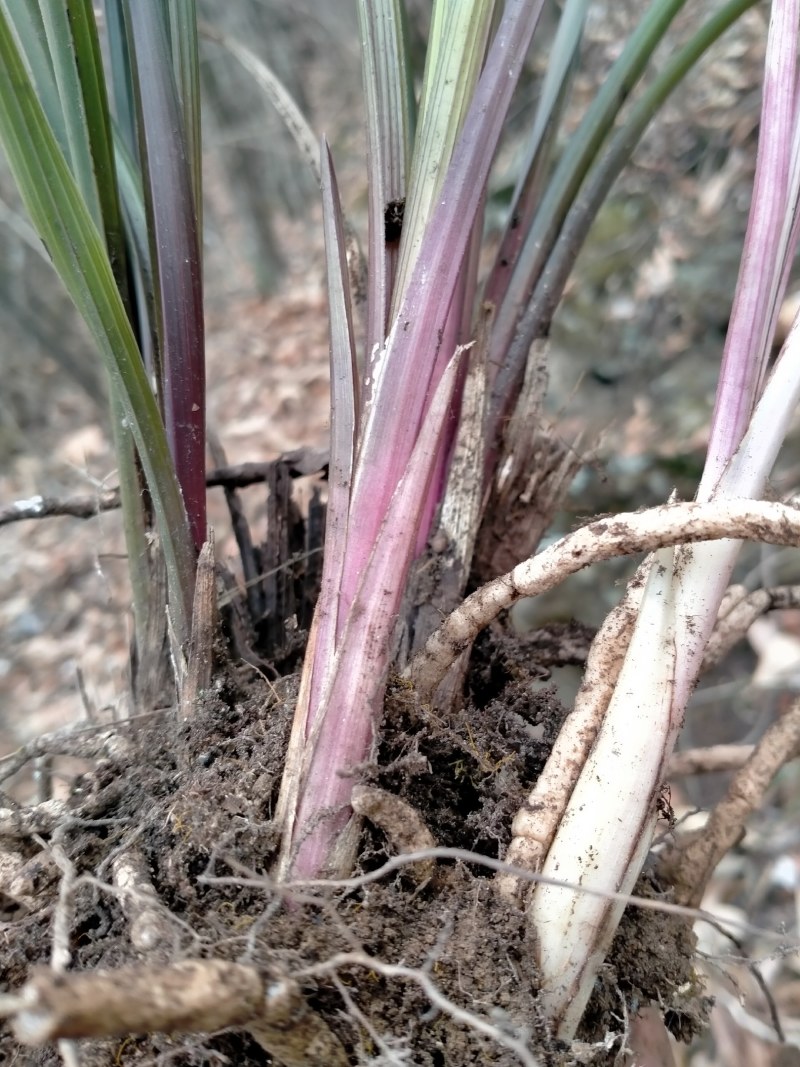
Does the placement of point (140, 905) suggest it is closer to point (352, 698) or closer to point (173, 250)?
point (352, 698)

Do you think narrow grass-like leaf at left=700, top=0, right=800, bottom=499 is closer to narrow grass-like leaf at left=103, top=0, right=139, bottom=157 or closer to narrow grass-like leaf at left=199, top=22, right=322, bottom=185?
narrow grass-like leaf at left=199, top=22, right=322, bottom=185

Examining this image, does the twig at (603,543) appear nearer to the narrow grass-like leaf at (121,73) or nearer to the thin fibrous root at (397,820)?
the thin fibrous root at (397,820)

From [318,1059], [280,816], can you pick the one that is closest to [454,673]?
[280,816]

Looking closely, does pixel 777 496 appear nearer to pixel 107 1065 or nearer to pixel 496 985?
pixel 496 985

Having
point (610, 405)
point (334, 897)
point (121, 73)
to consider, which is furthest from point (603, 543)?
point (610, 405)

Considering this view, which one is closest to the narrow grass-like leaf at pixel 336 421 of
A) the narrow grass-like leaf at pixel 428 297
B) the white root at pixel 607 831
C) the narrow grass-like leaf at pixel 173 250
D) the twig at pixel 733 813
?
the narrow grass-like leaf at pixel 428 297

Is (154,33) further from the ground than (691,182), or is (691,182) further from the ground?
(691,182)
